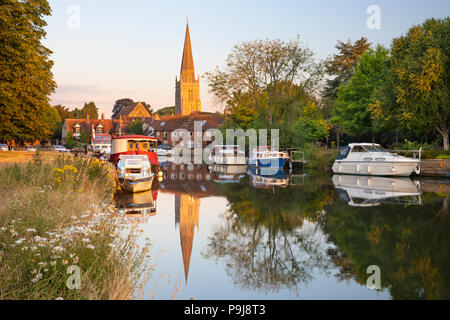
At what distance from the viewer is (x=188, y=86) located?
134 metres

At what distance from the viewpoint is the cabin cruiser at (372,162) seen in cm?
2853

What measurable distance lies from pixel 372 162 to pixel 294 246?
2294cm

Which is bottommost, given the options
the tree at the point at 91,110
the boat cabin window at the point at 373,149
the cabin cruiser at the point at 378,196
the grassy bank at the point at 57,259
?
Answer: the cabin cruiser at the point at 378,196

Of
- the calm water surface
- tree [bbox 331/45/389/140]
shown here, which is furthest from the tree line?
the calm water surface

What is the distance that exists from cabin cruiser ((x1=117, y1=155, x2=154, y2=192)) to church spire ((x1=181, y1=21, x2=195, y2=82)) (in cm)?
11917

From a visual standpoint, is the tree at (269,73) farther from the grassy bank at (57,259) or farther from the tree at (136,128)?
the tree at (136,128)

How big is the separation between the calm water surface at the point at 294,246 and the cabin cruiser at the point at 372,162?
1110 cm

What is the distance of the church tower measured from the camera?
13350cm

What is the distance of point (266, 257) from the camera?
8484mm

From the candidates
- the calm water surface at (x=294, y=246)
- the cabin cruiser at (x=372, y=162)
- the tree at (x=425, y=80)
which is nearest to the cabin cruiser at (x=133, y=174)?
the calm water surface at (x=294, y=246)

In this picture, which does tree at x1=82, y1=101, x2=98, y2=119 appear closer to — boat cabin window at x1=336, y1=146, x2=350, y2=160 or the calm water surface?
boat cabin window at x1=336, y1=146, x2=350, y2=160

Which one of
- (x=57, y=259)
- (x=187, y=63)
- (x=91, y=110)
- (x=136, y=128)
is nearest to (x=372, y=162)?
(x=57, y=259)

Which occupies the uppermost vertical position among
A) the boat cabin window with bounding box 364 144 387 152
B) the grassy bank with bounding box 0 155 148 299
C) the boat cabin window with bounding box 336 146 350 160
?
the boat cabin window with bounding box 364 144 387 152
